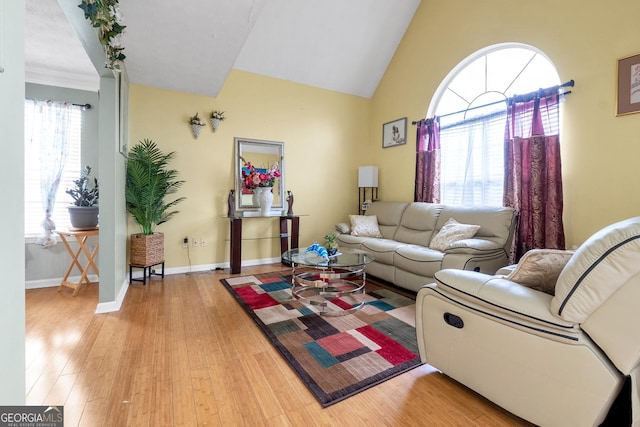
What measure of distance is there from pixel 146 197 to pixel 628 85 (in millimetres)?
4695

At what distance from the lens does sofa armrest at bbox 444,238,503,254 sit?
266 centimetres

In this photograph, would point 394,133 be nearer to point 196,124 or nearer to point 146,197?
point 196,124

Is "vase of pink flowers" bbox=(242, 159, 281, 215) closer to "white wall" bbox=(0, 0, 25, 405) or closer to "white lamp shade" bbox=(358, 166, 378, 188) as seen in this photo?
"white lamp shade" bbox=(358, 166, 378, 188)

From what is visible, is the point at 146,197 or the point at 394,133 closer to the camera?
the point at 146,197

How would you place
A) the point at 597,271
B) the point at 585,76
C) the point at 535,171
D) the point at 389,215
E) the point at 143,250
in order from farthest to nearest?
the point at 389,215 → the point at 143,250 → the point at 535,171 → the point at 585,76 → the point at 597,271

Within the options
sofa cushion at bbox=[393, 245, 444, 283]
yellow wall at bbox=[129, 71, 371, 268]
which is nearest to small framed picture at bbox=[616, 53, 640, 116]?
sofa cushion at bbox=[393, 245, 444, 283]

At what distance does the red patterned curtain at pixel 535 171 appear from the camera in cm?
274

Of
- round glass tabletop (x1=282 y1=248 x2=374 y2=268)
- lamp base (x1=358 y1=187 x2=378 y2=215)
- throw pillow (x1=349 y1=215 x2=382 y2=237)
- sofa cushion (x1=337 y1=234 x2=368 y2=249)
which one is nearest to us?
round glass tabletop (x1=282 y1=248 x2=374 y2=268)

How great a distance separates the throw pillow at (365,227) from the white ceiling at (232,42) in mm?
2316

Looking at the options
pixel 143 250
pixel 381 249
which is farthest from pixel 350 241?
pixel 143 250

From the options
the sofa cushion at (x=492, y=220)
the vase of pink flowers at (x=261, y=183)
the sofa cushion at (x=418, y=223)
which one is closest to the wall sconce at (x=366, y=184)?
the sofa cushion at (x=418, y=223)

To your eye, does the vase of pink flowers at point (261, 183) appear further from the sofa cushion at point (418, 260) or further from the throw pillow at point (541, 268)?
the throw pillow at point (541, 268)

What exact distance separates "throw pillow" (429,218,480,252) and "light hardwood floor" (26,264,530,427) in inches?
63.9

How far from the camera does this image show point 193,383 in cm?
162
